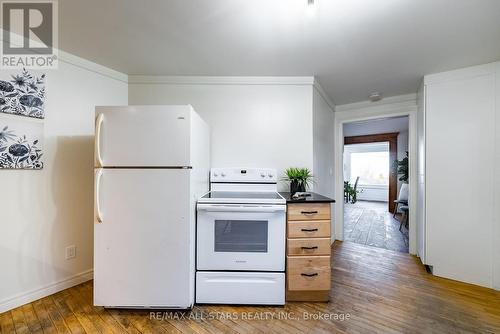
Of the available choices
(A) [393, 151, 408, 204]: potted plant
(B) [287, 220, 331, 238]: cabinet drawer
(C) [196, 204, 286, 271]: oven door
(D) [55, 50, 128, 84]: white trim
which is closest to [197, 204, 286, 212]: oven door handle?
(C) [196, 204, 286, 271]: oven door

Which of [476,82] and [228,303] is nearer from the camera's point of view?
[228,303]

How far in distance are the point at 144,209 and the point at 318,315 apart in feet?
5.30

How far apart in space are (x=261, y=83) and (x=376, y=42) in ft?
3.84

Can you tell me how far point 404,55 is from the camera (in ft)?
6.59

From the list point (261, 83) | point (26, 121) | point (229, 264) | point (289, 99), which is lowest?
point (229, 264)

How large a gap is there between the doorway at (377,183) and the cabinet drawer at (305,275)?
1969 mm

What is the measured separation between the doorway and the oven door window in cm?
239

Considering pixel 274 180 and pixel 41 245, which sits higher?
pixel 274 180

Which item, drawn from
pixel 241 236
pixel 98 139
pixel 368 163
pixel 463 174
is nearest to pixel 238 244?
pixel 241 236

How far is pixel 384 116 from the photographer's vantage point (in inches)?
125

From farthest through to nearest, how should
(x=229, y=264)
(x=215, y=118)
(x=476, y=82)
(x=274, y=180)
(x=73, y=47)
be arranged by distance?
(x=215, y=118) → (x=274, y=180) → (x=476, y=82) → (x=73, y=47) → (x=229, y=264)

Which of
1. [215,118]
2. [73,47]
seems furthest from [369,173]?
[73,47]

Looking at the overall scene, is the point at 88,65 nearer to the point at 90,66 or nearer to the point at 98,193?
the point at 90,66

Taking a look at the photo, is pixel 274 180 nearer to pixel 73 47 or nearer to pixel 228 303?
pixel 228 303
